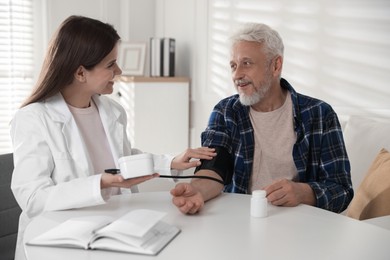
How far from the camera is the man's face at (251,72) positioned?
6.65ft

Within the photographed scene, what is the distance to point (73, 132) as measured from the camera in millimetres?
1808

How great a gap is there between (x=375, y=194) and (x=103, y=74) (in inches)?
41.1

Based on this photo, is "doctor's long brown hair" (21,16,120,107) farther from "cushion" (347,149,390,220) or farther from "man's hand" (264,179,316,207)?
"cushion" (347,149,390,220)

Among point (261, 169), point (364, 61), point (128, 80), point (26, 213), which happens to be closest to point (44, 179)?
point (26, 213)

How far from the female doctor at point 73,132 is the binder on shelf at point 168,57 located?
6.50ft

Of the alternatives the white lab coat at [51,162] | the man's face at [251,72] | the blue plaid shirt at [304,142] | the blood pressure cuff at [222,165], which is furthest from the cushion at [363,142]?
the white lab coat at [51,162]

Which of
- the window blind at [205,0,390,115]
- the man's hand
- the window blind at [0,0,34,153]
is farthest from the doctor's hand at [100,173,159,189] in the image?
the window blind at [0,0,34,153]

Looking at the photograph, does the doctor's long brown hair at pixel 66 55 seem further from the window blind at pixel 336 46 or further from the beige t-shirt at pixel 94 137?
the window blind at pixel 336 46

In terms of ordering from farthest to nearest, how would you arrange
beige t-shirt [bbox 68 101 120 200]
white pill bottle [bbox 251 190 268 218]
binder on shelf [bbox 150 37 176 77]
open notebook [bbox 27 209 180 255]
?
binder on shelf [bbox 150 37 176 77], beige t-shirt [bbox 68 101 120 200], white pill bottle [bbox 251 190 268 218], open notebook [bbox 27 209 180 255]

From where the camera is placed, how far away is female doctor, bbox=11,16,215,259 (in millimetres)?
1533

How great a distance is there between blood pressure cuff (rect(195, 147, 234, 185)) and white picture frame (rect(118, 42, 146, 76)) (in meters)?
2.29

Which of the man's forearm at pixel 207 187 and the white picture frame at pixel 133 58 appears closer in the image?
the man's forearm at pixel 207 187

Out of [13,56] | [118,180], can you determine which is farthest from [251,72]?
[13,56]

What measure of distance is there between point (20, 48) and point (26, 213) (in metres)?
2.82
